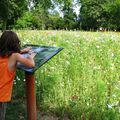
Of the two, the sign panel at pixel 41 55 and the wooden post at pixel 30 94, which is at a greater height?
the sign panel at pixel 41 55

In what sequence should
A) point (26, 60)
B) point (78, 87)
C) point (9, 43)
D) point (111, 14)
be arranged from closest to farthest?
point (26, 60) < point (9, 43) < point (78, 87) < point (111, 14)

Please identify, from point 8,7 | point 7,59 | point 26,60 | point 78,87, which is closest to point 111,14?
point 8,7

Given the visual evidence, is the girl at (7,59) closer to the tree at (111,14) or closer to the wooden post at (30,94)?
the wooden post at (30,94)

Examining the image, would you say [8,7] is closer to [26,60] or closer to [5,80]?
[5,80]

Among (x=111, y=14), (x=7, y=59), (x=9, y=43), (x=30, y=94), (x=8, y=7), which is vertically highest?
(x=9, y=43)

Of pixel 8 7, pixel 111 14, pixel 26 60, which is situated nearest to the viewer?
pixel 26 60

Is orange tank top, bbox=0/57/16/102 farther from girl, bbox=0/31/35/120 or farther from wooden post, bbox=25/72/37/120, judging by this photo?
wooden post, bbox=25/72/37/120

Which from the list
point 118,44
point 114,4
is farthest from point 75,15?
point 118,44

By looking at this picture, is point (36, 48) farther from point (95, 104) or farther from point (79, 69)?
point (79, 69)

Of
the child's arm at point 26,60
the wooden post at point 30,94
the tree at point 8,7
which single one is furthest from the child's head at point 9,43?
the tree at point 8,7

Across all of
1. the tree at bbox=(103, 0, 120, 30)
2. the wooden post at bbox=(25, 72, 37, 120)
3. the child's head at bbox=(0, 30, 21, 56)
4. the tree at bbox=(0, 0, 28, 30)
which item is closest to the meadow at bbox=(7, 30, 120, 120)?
the wooden post at bbox=(25, 72, 37, 120)

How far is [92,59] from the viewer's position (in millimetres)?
8312

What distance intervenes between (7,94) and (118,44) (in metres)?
5.73

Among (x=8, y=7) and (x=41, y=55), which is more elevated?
(x=41, y=55)
